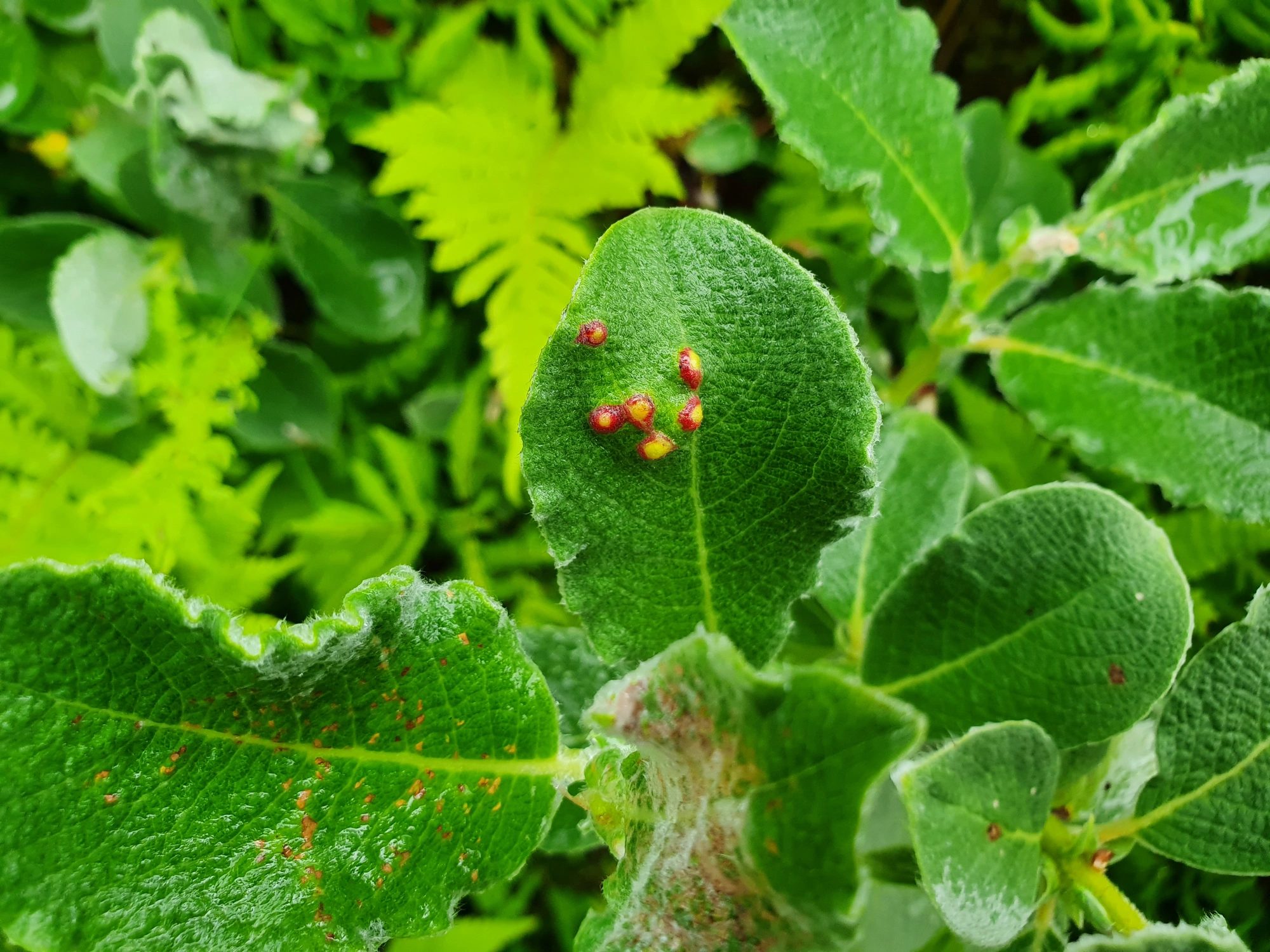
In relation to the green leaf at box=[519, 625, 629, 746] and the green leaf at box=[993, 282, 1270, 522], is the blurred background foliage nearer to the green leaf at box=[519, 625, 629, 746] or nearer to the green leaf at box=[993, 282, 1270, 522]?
the green leaf at box=[993, 282, 1270, 522]

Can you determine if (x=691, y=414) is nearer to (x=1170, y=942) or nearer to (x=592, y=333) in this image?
(x=592, y=333)

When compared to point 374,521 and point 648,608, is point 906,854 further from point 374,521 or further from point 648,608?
point 374,521

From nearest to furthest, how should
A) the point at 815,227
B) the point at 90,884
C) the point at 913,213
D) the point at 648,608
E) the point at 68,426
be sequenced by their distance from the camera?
the point at 90,884 < the point at 648,608 < the point at 913,213 < the point at 815,227 < the point at 68,426

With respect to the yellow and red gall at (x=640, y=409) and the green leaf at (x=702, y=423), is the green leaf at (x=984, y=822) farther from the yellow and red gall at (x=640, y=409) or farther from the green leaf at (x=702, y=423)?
the yellow and red gall at (x=640, y=409)

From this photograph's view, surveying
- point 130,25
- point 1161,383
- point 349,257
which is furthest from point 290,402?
point 1161,383

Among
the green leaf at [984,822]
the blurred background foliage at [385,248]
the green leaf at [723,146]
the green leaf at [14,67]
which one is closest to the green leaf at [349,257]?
the blurred background foliage at [385,248]

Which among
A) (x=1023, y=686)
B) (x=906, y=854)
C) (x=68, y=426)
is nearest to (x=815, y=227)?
(x=1023, y=686)
